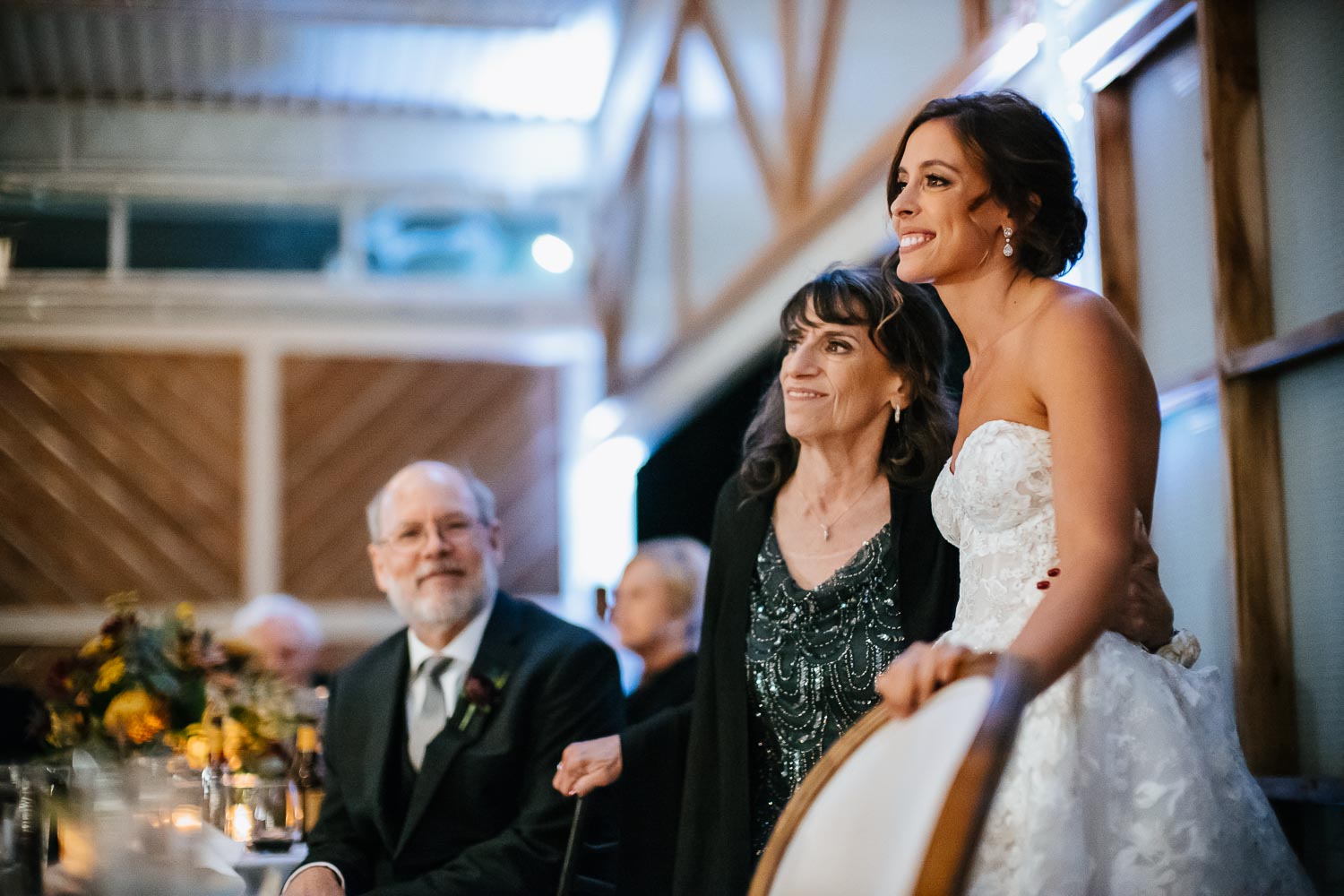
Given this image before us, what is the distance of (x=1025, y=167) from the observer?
2.10 m

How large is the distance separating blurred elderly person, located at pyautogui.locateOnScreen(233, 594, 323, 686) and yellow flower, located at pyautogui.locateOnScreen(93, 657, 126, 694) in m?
2.60

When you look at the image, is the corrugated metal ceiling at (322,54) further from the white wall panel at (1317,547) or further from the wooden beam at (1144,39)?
the white wall panel at (1317,547)

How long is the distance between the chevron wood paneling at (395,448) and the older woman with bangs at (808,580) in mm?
5611

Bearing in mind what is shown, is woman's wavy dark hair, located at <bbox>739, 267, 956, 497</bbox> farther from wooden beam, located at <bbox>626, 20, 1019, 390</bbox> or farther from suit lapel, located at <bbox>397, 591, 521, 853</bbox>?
suit lapel, located at <bbox>397, 591, 521, 853</bbox>

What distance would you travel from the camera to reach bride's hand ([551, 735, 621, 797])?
9.09 ft

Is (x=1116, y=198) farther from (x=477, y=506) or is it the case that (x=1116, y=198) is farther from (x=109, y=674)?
(x=109, y=674)

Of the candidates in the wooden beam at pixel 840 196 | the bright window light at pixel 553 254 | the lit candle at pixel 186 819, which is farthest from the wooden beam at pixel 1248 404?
the bright window light at pixel 553 254

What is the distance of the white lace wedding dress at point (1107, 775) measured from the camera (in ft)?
5.82

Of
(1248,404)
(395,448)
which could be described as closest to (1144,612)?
(1248,404)

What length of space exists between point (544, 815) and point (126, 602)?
3.42ft

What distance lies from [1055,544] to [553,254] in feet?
22.9

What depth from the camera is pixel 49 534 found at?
26.8ft

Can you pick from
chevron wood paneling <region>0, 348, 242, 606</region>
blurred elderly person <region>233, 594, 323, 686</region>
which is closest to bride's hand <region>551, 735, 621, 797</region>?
blurred elderly person <region>233, 594, 323, 686</region>

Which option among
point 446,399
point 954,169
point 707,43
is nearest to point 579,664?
point 954,169
